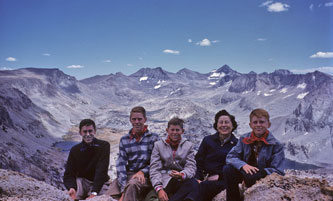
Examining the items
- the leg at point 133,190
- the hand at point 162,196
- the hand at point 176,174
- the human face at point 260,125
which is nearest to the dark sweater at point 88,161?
the leg at point 133,190

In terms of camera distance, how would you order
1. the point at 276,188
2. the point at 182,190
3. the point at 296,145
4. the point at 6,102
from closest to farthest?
the point at 276,188 → the point at 182,190 → the point at 6,102 → the point at 296,145

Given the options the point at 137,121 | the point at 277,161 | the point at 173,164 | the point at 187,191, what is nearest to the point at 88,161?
the point at 137,121

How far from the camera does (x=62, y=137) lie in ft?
465

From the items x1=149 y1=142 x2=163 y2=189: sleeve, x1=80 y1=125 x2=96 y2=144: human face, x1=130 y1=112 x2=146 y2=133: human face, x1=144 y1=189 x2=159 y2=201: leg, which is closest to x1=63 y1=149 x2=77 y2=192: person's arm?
x1=80 y1=125 x2=96 y2=144: human face

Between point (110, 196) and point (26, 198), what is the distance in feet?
7.79

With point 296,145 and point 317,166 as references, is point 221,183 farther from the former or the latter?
point 296,145

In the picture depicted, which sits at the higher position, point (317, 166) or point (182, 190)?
point (182, 190)

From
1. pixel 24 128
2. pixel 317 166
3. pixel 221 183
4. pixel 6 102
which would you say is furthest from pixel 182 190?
pixel 317 166

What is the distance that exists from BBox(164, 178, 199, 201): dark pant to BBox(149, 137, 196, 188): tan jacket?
0.89 ft

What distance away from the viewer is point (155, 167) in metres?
7.75

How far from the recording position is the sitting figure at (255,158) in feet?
21.2

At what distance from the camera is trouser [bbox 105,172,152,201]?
7566 mm

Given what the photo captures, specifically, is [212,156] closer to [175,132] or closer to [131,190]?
[175,132]

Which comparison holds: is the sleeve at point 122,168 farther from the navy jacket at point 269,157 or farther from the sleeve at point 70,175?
the navy jacket at point 269,157
